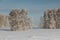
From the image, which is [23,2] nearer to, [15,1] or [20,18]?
[15,1]

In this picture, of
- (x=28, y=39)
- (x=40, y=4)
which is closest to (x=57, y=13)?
(x=40, y=4)

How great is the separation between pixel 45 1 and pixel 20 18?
0.79 m

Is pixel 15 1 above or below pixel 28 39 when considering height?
above

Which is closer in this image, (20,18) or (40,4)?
(20,18)

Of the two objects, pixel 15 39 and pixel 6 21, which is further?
pixel 6 21

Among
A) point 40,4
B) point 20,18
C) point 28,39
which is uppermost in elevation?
point 40,4

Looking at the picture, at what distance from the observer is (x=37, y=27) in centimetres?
272

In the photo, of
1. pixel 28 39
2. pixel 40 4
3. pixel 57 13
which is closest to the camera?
pixel 28 39

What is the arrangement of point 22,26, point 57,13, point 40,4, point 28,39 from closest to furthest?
point 28,39
point 22,26
point 57,13
point 40,4

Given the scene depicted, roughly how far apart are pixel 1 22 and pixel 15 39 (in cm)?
105

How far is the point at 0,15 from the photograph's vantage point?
274 cm

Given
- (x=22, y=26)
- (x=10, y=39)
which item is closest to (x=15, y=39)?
(x=10, y=39)

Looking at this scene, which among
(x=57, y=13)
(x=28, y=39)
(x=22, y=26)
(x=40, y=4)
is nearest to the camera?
(x=28, y=39)

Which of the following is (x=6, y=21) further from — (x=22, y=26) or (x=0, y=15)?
(x=22, y=26)
